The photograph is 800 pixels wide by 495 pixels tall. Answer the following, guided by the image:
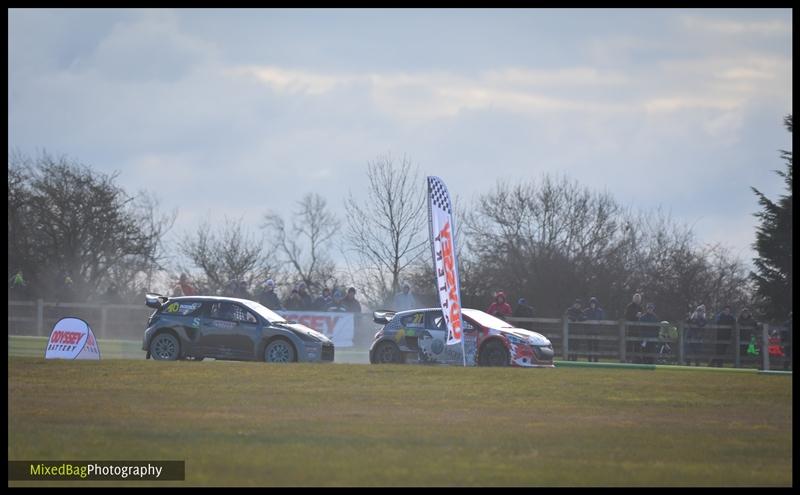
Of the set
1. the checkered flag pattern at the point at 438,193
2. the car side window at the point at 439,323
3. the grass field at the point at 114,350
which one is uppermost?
the checkered flag pattern at the point at 438,193

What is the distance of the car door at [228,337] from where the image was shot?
2548 centimetres

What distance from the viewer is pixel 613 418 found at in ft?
54.0

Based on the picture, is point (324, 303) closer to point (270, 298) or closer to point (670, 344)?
point (270, 298)

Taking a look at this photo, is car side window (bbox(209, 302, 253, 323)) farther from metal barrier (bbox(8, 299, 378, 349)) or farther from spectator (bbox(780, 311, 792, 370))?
spectator (bbox(780, 311, 792, 370))

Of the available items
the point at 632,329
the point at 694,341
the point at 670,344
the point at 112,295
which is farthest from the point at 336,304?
the point at 112,295

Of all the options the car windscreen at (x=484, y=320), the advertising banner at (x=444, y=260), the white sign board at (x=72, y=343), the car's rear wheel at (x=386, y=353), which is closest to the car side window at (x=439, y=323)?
the car windscreen at (x=484, y=320)

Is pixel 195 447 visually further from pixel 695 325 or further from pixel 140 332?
pixel 140 332

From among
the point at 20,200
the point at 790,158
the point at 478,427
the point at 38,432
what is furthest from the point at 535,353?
the point at 20,200

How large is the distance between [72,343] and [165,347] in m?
1.85

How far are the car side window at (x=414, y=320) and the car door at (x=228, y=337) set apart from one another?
324cm

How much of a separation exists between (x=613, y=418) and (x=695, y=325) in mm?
18286

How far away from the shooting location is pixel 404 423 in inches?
602

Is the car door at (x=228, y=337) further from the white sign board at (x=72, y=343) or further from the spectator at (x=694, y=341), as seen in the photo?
the spectator at (x=694, y=341)

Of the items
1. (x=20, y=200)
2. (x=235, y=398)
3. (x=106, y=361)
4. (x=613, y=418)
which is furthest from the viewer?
(x=20, y=200)
